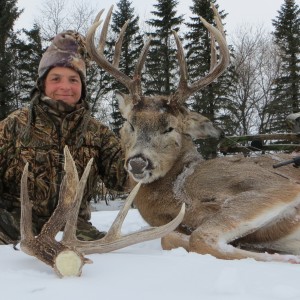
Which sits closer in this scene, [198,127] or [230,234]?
[230,234]

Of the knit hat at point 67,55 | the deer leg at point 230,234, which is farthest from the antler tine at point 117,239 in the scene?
the knit hat at point 67,55

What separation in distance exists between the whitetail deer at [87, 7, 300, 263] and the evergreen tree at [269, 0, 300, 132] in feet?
79.4

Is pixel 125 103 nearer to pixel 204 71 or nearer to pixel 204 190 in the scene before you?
pixel 204 190

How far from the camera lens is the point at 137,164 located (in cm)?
439

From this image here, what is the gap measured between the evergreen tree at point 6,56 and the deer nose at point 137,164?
20904 mm

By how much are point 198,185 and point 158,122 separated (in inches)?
35.9

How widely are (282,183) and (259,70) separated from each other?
33.4 metres

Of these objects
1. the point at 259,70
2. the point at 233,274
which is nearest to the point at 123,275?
the point at 233,274

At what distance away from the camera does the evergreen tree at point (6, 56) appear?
2447 cm

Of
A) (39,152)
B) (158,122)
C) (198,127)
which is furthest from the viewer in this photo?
→ (198,127)

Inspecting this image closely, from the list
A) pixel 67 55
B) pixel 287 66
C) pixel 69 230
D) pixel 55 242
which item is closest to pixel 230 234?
pixel 69 230

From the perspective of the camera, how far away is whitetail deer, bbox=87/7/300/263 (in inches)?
142

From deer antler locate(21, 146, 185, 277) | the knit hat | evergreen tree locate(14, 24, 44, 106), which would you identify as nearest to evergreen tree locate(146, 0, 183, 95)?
evergreen tree locate(14, 24, 44, 106)

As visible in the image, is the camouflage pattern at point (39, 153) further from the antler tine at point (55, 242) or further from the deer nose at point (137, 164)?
the antler tine at point (55, 242)
